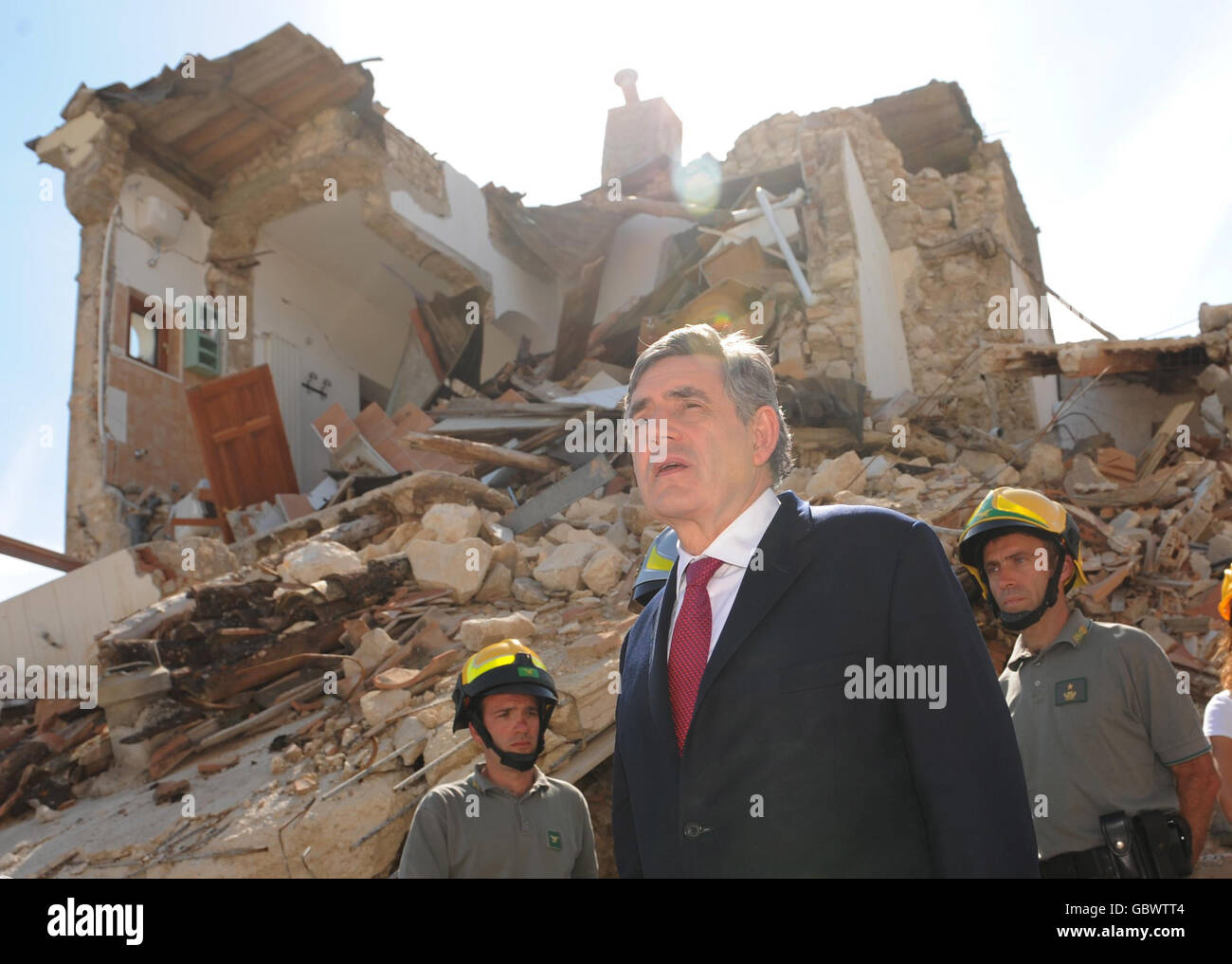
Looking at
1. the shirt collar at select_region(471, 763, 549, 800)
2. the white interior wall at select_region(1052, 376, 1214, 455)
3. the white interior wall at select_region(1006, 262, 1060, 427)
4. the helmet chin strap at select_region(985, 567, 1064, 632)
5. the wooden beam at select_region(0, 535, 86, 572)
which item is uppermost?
the white interior wall at select_region(1006, 262, 1060, 427)

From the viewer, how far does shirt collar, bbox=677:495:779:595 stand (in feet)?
6.05

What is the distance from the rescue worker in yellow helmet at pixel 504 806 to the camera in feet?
9.75

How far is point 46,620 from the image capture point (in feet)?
24.9

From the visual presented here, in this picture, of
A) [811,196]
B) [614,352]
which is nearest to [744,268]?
[811,196]

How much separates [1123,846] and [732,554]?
1.70 meters

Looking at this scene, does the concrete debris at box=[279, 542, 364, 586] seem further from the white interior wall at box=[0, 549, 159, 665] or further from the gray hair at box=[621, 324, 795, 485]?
the gray hair at box=[621, 324, 795, 485]

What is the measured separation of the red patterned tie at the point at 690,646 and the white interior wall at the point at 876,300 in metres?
8.57

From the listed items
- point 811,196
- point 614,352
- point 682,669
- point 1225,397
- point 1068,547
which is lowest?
point 682,669

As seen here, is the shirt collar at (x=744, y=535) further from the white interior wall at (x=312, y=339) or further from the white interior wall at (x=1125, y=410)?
the white interior wall at (x=312, y=339)

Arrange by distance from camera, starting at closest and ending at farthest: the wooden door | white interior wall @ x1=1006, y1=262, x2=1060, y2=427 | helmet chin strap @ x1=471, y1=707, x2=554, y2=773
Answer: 1. helmet chin strap @ x1=471, y1=707, x2=554, y2=773
2. the wooden door
3. white interior wall @ x1=1006, y1=262, x2=1060, y2=427

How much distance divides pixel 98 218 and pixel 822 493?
10271mm

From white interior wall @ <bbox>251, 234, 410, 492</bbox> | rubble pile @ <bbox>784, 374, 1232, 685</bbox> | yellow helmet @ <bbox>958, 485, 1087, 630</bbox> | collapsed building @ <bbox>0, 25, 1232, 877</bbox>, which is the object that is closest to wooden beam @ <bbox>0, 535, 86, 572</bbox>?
collapsed building @ <bbox>0, 25, 1232, 877</bbox>

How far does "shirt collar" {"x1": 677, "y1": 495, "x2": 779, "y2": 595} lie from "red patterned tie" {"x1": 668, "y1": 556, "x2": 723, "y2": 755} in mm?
42
